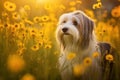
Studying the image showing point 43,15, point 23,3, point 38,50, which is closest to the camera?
point 38,50

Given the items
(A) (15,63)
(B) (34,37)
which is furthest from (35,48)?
(A) (15,63)

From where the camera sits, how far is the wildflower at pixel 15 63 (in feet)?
17.9

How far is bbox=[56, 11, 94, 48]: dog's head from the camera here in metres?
5.52

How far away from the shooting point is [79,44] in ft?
18.9

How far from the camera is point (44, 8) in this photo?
21.5 ft

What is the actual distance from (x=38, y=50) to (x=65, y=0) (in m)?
1.61

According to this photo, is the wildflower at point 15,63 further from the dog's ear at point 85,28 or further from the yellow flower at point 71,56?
the dog's ear at point 85,28

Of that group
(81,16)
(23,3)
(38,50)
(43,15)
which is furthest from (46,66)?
(23,3)

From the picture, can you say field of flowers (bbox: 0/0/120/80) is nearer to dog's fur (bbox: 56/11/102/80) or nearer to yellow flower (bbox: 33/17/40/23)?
yellow flower (bbox: 33/17/40/23)

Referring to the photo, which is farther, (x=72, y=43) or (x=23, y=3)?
(x=23, y=3)

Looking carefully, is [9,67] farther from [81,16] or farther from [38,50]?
[81,16]

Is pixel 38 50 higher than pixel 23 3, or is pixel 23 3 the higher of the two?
pixel 23 3

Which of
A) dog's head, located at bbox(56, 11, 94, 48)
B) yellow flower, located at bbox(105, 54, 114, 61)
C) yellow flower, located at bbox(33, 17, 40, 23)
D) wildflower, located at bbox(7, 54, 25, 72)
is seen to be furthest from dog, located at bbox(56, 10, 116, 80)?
wildflower, located at bbox(7, 54, 25, 72)

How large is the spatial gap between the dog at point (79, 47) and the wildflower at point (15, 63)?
466 millimetres
